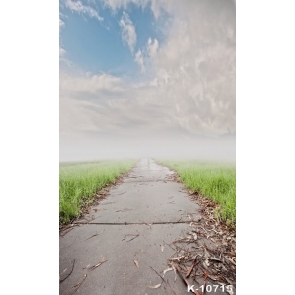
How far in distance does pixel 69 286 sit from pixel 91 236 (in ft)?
0.65

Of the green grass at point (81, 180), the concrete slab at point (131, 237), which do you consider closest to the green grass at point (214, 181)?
the concrete slab at point (131, 237)

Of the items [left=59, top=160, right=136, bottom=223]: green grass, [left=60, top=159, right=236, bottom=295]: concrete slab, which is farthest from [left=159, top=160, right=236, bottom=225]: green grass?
[left=59, top=160, right=136, bottom=223]: green grass

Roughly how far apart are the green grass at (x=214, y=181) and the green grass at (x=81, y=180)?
0.31m

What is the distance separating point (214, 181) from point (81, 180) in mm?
753

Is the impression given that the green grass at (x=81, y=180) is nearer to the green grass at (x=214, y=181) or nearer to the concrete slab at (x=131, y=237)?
the concrete slab at (x=131, y=237)

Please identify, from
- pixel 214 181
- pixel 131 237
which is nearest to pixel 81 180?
pixel 131 237

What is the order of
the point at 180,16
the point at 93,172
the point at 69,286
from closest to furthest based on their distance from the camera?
the point at 69,286, the point at 180,16, the point at 93,172

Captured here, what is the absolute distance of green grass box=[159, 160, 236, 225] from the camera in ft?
3.27

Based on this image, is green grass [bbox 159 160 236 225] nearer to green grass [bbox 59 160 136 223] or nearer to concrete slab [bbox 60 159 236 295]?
concrete slab [bbox 60 159 236 295]

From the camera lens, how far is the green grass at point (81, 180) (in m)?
1.00

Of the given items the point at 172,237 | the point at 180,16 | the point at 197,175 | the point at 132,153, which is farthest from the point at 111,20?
the point at 172,237
